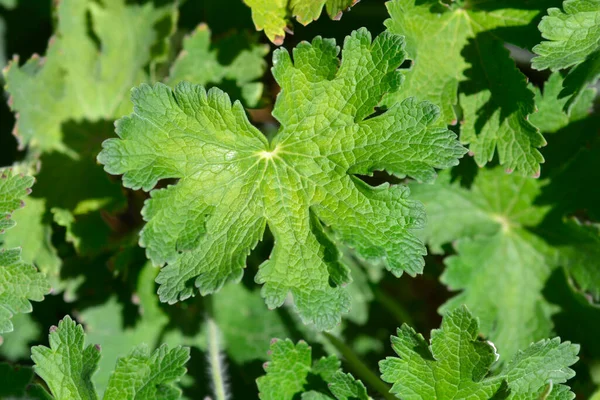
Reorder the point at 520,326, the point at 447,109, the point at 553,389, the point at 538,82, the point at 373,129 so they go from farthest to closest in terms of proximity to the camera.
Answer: the point at 538,82, the point at 520,326, the point at 447,109, the point at 373,129, the point at 553,389

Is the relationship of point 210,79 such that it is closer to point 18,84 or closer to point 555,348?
point 18,84

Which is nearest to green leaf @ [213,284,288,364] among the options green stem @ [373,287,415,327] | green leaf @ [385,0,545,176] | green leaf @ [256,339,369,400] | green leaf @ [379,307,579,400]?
green stem @ [373,287,415,327]

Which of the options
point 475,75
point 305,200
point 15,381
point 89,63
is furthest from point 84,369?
point 475,75

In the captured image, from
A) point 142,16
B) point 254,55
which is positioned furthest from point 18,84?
point 254,55

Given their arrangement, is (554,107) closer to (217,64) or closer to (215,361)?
(217,64)

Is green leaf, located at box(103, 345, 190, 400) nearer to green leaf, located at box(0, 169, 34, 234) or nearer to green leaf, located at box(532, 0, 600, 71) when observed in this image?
green leaf, located at box(0, 169, 34, 234)
